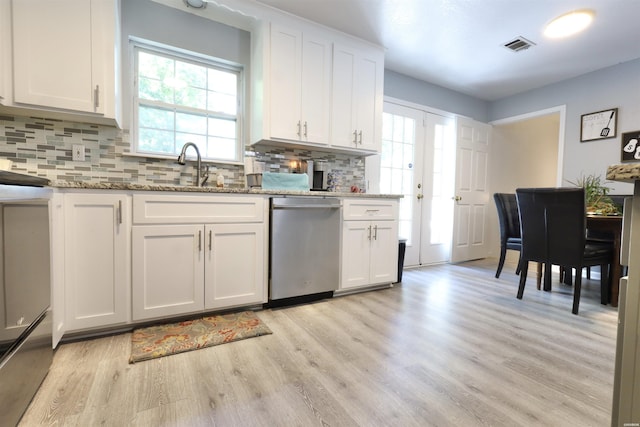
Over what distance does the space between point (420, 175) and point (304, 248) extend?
2220 mm

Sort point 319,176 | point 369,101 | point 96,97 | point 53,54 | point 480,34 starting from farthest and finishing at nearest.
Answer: point 369,101, point 319,176, point 480,34, point 96,97, point 53,54

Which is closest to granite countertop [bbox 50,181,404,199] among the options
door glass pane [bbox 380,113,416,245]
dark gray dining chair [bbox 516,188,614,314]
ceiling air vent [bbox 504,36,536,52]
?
door glass pane [bbox 380,113,416,245]

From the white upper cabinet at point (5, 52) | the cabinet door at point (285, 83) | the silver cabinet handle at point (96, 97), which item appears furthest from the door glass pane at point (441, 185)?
the white upper cabinet at point (5, 52)

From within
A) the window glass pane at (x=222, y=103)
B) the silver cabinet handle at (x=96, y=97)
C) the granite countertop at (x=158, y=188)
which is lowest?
the granite countertop at (x=158, y=188)

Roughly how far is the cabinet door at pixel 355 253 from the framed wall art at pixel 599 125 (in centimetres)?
298

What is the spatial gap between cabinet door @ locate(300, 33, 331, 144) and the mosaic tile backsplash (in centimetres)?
75

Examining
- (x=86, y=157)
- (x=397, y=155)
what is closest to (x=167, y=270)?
(x=86, y=157)

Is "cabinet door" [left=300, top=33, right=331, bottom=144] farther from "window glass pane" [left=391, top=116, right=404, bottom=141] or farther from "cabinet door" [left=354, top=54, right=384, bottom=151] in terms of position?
"window glass pane" [left=391, top=116, right=404, bottom=141]

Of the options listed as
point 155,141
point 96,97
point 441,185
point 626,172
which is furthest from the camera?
point 441,185

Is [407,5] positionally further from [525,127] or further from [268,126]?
[525,127]

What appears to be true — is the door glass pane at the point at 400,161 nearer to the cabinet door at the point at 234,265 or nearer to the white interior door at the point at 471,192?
the white interior door at the point at 471,192

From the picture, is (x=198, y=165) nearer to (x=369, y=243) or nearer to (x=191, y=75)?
(x=191, y=75)

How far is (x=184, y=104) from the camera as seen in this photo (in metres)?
2.50

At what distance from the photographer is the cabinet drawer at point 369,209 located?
2490 mm
